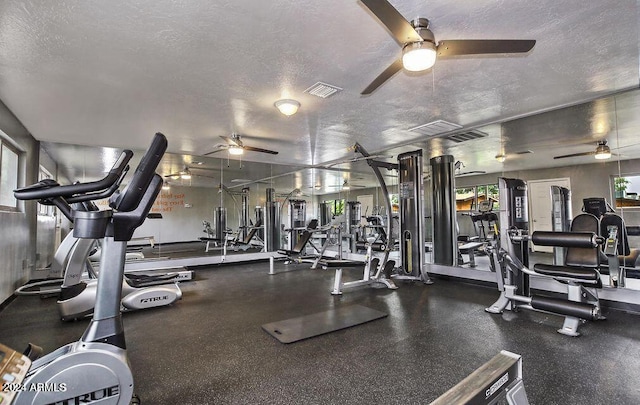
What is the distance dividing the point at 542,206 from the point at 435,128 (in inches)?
75.1

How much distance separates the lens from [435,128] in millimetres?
4734

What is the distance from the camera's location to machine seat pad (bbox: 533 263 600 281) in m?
2.61

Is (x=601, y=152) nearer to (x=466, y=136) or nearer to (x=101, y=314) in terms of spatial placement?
(x=466, y=136)

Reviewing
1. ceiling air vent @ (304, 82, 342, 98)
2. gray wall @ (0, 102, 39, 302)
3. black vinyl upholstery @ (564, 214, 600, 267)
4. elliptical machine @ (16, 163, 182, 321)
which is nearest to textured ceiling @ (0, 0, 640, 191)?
ceiling air vent @ (304, 82, 342, 98)

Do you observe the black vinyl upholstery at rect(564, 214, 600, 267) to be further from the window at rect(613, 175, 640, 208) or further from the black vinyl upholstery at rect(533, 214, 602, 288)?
the window at rect(613, 175, 640, 208)

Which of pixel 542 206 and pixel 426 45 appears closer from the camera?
pixel 426 45

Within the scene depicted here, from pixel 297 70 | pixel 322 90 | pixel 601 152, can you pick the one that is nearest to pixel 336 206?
pixel 322 90

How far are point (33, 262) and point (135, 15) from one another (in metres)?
4.90

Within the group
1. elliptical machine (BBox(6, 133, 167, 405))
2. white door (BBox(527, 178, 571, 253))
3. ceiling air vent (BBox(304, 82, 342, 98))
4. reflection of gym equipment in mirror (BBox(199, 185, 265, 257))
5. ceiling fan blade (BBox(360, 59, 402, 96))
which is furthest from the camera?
reflection of gym equipment in mirror (BBox(199, 185, 265, 257))

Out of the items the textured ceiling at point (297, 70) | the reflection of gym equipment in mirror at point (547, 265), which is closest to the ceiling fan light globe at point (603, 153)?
the textured ceiling at point (297, 70)

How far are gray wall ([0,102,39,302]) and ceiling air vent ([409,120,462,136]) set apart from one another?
18.4ft

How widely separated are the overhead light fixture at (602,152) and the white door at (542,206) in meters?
0.43

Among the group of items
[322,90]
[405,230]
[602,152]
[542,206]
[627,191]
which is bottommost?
[405,230]

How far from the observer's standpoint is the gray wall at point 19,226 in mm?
3590
